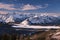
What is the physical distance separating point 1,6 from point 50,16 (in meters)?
2.05

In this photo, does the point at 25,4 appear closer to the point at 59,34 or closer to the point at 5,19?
the point at 5,19

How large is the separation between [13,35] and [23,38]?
424 mm

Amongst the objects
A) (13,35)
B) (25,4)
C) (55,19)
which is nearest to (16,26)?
(13,35)

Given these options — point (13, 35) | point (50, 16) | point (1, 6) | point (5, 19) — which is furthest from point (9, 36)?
point (50, 16)

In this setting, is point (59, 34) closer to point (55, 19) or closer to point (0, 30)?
point (55, 19)

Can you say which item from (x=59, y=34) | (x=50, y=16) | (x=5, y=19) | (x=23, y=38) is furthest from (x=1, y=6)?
(x=59, y=34)

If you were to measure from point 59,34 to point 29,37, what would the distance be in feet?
4.13

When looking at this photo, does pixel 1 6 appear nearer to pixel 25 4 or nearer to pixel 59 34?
pixel 25 4

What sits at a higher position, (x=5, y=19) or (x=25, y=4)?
(x=25, y=4)

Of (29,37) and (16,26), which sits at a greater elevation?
(16,26)

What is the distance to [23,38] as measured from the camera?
7.42m

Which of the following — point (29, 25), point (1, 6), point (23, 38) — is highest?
point (1, 6)

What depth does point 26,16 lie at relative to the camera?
7.62 metres

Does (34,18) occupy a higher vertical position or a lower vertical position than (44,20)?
higher
